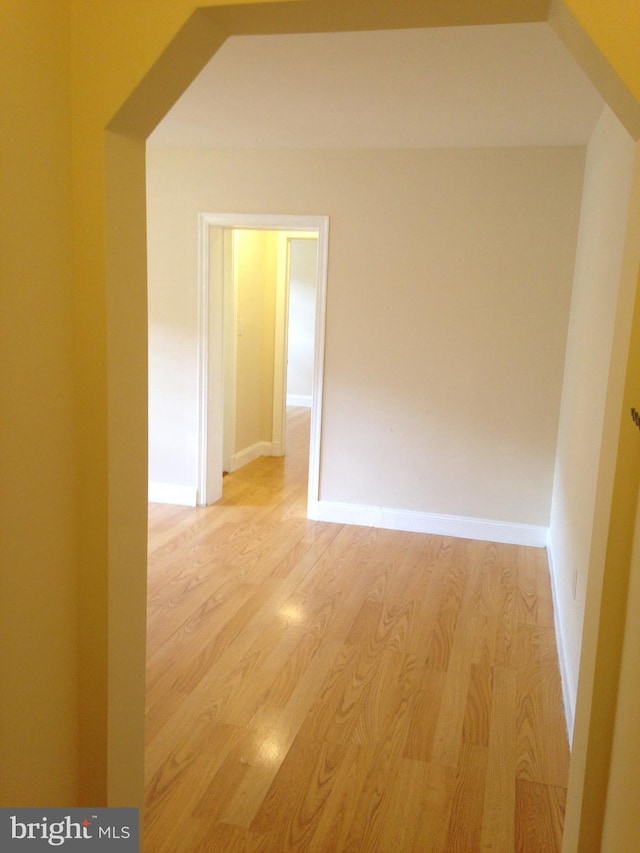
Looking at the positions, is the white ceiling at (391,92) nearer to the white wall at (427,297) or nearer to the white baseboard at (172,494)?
the white wall at (427,297)

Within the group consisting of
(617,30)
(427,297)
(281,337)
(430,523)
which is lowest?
(430,523)

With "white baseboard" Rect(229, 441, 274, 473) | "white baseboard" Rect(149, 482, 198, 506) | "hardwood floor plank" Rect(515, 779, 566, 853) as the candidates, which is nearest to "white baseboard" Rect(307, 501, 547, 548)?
"white baseboard" Rect(149, 482, 198, 506)

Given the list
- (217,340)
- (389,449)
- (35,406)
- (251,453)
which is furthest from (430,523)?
(35,406)

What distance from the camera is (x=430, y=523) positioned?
191 inches

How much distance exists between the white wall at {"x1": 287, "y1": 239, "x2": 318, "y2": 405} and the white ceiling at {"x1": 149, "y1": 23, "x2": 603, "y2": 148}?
5.58 metres

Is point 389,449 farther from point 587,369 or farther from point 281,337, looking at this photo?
point 281,337

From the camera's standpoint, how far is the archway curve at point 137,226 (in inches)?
57.0

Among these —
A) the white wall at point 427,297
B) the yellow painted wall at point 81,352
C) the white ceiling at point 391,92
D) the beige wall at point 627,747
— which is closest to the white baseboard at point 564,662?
the beige wall at point 627,747

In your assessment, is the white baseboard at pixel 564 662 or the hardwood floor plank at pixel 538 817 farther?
the white baseboard at pixel 564 662

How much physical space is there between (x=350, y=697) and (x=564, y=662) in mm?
932

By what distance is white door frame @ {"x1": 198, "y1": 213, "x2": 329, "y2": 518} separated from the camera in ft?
15.6

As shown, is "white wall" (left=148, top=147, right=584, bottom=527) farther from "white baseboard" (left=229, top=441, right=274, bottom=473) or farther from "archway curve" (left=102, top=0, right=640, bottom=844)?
"archway curve" (left=102, top=0, right=640, bottom=844)

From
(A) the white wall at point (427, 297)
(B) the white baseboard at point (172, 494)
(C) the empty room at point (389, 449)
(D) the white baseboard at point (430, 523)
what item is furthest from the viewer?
(B) the white baseboard at point (172, 494)

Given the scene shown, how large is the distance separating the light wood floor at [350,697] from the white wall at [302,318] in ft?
19.2
